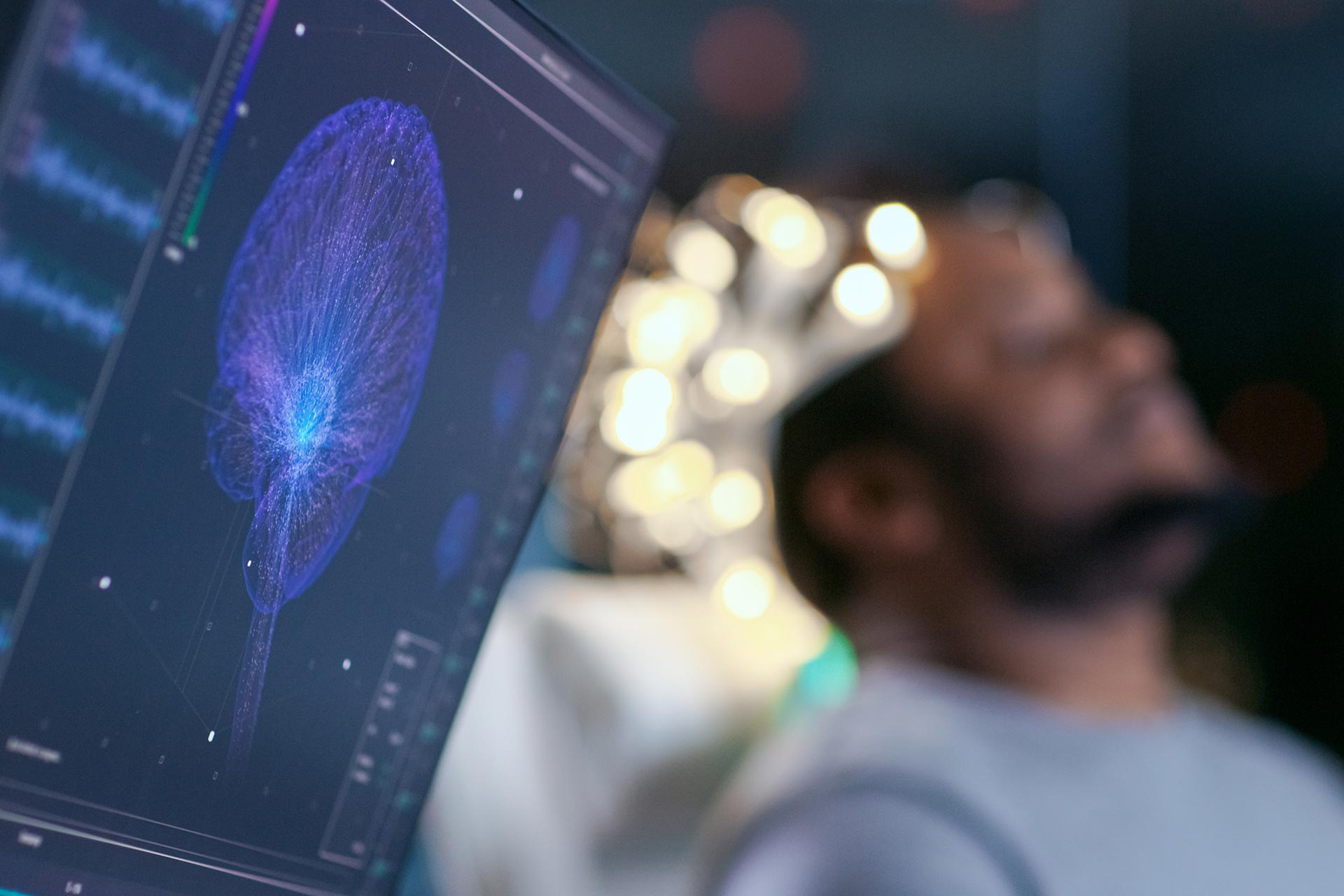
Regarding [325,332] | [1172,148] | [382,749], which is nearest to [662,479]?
[382,749]

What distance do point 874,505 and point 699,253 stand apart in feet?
1.38

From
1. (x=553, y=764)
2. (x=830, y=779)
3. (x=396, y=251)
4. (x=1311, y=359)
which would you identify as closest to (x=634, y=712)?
(x=553, y=764)

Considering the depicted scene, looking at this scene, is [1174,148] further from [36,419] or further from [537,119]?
[36,419]

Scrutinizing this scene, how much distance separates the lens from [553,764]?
136 centimetres

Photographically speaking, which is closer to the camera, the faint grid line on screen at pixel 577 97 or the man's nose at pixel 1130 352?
the faint grid line on screen at pixel 577 97

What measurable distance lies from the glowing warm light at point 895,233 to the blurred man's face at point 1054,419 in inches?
11.0

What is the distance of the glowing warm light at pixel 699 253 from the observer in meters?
1.42

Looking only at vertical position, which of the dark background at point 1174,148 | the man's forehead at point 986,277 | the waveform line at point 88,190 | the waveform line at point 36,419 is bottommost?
the waveform line at point 36,419

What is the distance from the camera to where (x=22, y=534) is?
1.32 feet

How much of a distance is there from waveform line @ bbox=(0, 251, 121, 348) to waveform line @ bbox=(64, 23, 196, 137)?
0.06 metres

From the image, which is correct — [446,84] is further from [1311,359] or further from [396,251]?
[1311,359]

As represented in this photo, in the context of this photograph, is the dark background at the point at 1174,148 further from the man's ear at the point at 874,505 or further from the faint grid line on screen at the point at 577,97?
the faint grid line on screen at the point at 577,97

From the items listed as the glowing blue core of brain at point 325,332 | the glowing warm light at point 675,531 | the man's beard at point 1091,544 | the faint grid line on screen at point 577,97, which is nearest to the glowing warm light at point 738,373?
the glowing warm light at point 675,531

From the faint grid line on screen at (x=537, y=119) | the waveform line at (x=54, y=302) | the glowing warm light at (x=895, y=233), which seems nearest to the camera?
the waveform line at (x=54, y=302)
